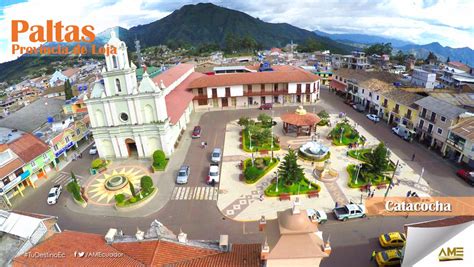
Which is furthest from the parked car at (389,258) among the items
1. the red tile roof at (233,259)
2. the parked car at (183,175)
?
the parked car at (183,175)

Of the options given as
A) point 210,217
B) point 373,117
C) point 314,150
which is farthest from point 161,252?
point 373,117

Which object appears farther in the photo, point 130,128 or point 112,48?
point 130,128

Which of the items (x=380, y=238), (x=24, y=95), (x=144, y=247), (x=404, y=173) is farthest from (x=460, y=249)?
(x=24, y=95)

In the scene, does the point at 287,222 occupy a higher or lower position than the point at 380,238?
higher

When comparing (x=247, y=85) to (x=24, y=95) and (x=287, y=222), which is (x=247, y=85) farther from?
(x=24, y=95)

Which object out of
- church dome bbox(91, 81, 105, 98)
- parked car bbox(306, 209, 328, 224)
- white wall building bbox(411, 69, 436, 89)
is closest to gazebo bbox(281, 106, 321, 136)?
parked car bbox(306, 209, 328, 224)

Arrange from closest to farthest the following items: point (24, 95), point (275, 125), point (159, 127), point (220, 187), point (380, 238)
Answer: point (380, 238) < point (220, 187) < point (159, 127) < point (275, 125) < point (24, 95)
